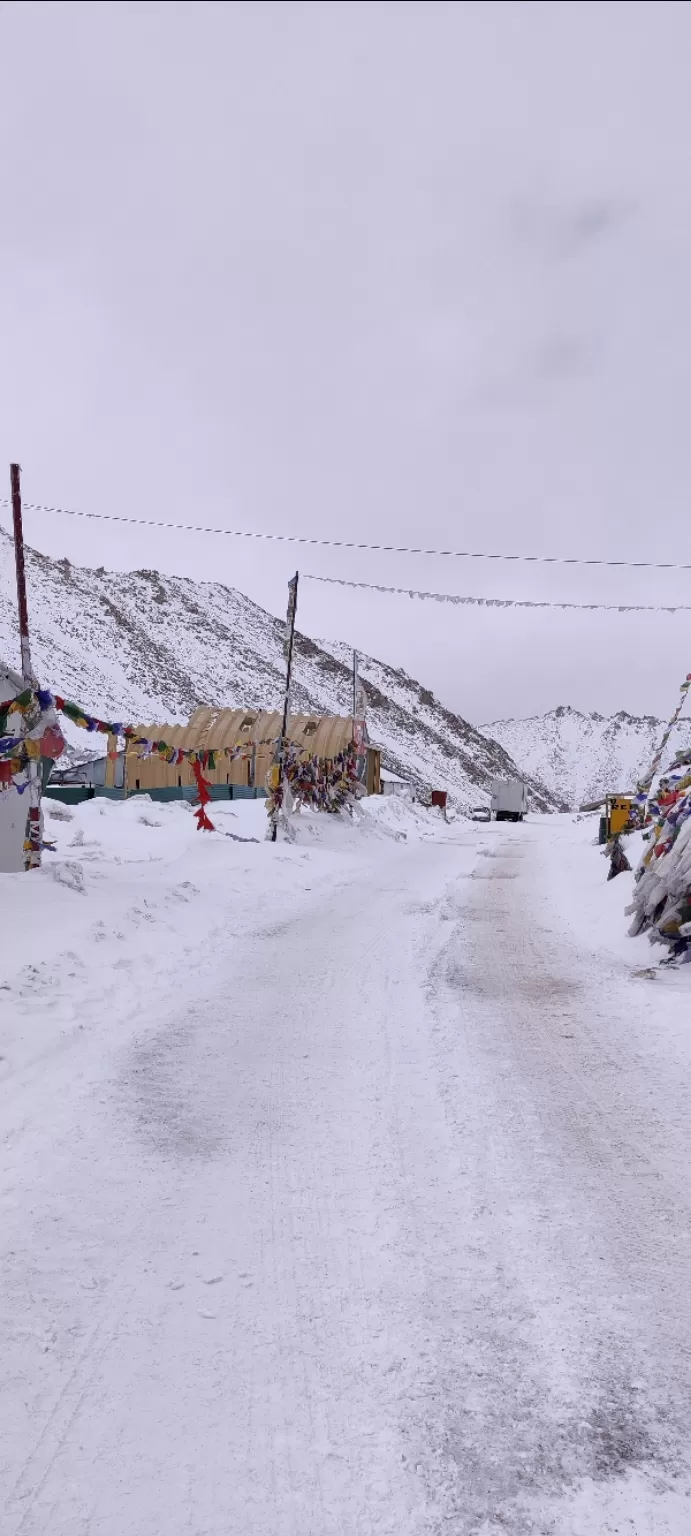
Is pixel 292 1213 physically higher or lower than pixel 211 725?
lower

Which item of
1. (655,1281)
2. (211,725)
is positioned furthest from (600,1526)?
(211,725)

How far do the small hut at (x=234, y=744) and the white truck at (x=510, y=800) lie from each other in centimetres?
2332

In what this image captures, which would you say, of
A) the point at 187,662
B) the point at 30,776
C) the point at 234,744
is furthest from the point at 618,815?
the point at 187,662

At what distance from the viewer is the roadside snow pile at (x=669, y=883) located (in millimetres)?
7684

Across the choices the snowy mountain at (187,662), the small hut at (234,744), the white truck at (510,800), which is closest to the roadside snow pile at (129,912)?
the small hut at (234,744)

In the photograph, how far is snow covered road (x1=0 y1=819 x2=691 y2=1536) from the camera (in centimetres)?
196

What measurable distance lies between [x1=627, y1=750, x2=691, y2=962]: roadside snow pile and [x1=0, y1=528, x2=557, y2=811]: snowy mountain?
62.8 m

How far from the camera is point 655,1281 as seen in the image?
2.78 m

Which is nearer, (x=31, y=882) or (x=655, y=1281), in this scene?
(x=655, y=1281)

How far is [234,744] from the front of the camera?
31375 mm

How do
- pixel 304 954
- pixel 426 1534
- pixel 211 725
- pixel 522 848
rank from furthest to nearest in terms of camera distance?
pixel 211 725 < pixel 522 848 < pixel 304 954 < pixel 426 1534

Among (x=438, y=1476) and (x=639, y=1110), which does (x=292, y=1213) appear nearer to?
(x=438, y=1476)

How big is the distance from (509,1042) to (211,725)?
27867 mm

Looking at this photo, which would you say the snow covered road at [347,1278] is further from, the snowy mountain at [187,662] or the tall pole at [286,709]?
the snowy mountain at [187,662]
